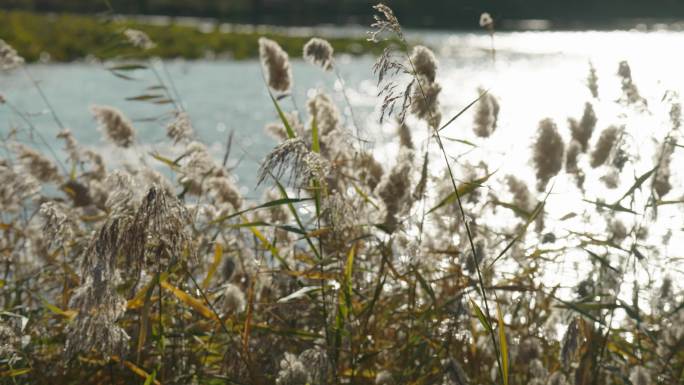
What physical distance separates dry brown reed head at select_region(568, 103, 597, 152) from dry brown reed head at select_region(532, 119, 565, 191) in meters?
0.19

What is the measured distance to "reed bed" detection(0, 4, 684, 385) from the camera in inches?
78.7

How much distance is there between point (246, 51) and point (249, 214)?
17.7 metres

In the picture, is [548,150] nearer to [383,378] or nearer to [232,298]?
[383,378]

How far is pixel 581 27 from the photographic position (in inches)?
1682

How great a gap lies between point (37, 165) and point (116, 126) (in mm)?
344

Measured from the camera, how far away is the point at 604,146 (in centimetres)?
288

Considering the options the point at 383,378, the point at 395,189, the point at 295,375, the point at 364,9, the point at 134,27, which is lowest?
the point at 295,375

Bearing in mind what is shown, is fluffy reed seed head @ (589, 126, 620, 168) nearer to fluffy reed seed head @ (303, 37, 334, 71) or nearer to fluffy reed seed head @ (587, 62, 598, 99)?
fluffy reed seed head @ (587, 62, 598, 99)

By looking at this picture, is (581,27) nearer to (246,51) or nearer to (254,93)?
(246,51)

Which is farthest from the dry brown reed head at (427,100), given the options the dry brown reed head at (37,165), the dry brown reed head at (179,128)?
the dry brown reed head at (37,165)

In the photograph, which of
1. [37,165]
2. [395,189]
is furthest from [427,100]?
[37,165]

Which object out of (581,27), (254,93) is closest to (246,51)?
(254,93)

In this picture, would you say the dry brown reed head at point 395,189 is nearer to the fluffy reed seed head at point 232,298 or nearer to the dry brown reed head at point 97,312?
the fluffy reed seed head at point 232,298

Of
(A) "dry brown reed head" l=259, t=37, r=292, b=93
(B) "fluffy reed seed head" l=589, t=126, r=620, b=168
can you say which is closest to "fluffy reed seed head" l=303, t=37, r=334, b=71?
(A) "dry brown reed head" l=259, t=37, r=292, b=93
